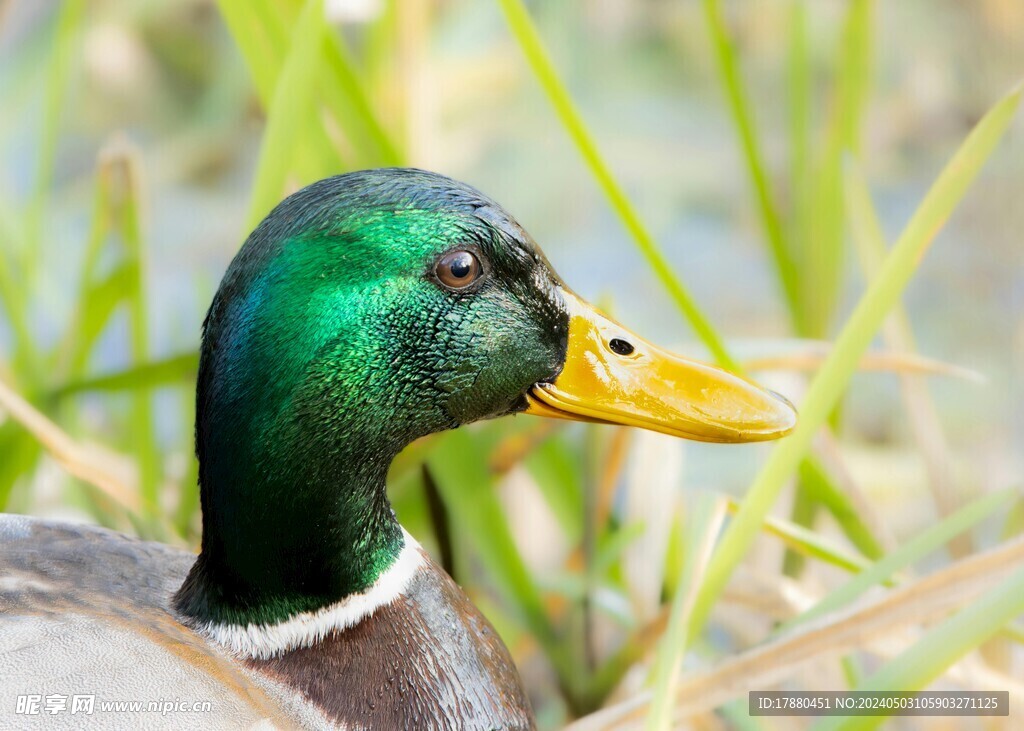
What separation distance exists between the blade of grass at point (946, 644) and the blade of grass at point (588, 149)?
0.54 meters

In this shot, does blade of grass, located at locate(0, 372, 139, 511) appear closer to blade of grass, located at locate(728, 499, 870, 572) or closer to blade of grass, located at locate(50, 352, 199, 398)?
blade of grass, located at locate(50, 352, 199, 398)

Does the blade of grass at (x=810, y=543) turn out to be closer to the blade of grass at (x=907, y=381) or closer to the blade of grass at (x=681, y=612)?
the blade of grass at (x=681, y=612)

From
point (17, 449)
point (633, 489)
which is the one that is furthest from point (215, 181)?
point (633, 489)

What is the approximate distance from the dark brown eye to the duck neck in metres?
0.18

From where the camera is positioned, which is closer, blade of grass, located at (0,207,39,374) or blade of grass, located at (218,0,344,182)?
blade of grass, located at (218,0,344,182)

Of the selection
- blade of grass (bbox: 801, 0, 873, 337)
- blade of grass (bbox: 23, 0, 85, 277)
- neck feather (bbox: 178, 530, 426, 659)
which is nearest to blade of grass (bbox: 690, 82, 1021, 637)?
neck feather (bbox: 178, 530, 426, 659)

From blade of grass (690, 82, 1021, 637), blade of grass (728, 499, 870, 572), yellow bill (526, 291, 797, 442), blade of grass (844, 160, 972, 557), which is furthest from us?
blade of grass (844, 160, 972, 557)

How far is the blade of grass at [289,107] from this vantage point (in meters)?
1.37

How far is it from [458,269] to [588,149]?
1.37 feet

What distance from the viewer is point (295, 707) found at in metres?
1.15

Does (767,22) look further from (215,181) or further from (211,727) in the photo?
(211,727)

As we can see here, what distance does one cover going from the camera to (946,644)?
3.70 ft

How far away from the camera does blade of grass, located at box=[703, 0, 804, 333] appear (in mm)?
1707

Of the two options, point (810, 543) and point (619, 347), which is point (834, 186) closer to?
point (810, 543)
